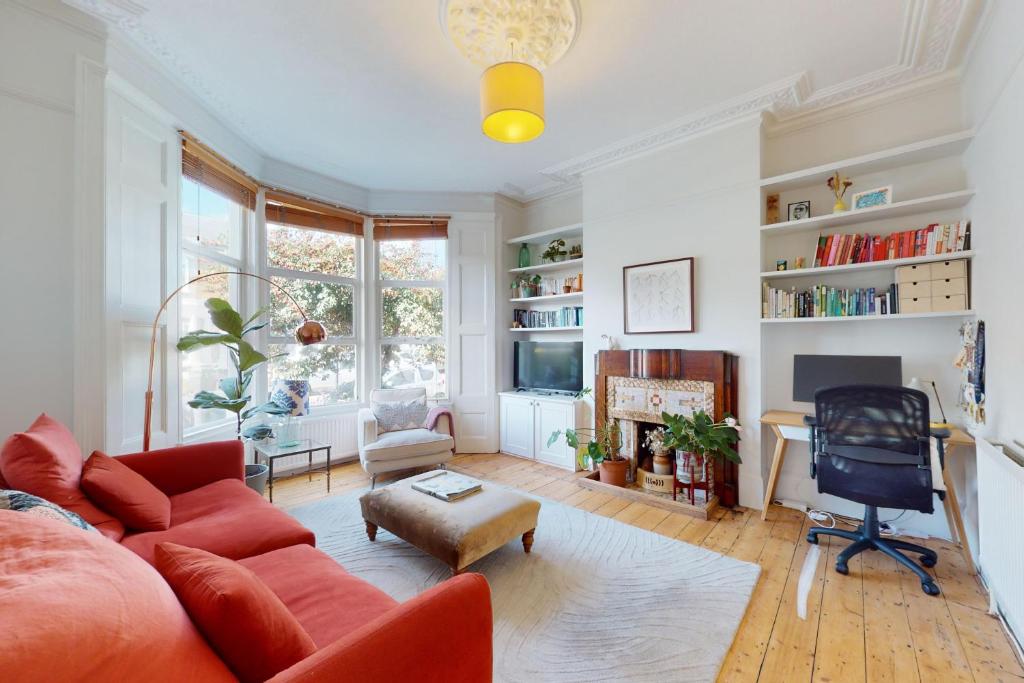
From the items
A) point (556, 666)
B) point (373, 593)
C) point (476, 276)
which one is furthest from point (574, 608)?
point (476, 276)

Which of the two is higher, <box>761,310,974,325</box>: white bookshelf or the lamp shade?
<box>761,310,974,325</box>: white bookshelf

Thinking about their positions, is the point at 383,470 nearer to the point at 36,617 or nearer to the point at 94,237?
the point at 94,237

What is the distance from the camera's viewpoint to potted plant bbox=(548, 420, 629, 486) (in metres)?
3.52

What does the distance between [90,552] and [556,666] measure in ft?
5.15

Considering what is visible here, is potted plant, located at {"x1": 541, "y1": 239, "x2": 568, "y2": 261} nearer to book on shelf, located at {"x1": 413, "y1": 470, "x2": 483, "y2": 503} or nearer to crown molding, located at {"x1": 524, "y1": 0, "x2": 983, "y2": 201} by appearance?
crown molding, located at {"x1": 524, "y1": 0, "x2": 983, "y2": 201}

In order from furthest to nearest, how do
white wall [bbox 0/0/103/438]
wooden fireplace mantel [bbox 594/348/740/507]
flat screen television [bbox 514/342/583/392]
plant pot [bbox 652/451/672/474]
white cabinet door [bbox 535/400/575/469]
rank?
flat screen television [bbox 514/342/583/392] < white cabinet door [bbox 535/400/575/469] < plant pot [bbox 652/451/672/474] < wooden fireplace mantel [bbox 594/348/740/507] < white wall [bbox 0/0/103/438]

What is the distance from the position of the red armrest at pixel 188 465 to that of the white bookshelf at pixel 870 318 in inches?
144

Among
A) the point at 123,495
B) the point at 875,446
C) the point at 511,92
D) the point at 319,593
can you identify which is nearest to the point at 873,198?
the point at 875,446

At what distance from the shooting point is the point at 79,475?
1732 millimetres

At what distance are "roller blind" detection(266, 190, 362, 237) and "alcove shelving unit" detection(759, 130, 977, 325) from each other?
12.6 feet

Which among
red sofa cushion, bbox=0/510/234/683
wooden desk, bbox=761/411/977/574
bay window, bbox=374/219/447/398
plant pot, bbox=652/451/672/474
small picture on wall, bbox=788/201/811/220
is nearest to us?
red sofa cushion, bbox=0/510/234/683

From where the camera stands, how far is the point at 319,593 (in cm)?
138

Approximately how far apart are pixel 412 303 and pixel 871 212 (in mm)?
4039

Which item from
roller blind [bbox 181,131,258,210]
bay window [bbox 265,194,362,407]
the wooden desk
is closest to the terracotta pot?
the wooden desk
